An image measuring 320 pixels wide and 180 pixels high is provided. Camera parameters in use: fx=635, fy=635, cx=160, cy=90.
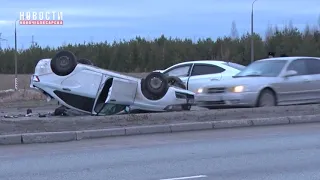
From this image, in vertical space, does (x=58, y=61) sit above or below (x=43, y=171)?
above

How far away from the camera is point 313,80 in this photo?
17.4m

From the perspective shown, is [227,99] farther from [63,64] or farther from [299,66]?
[63,64]

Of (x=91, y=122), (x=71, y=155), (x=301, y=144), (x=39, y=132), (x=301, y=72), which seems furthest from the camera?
(x=301, y=72)

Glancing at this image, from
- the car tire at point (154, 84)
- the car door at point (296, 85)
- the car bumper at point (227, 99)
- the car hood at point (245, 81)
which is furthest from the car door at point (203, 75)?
the car tire at point (154, 84)

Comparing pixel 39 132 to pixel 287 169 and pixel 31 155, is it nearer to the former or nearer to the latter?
pixel 31 155

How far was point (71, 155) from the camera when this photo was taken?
11.0 meters

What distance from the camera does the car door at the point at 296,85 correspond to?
1691cm

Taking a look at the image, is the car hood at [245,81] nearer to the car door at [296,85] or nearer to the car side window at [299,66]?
the car door at [296,85]

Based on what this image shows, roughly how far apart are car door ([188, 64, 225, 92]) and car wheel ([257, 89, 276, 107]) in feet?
5.90

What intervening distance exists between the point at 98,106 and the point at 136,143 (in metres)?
3.82

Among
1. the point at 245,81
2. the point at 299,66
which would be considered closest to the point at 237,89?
the point at 245,81

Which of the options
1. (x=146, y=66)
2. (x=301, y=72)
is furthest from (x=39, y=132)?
(x=146, y=66)

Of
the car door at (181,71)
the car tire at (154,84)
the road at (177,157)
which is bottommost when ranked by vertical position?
the road at (177,157)

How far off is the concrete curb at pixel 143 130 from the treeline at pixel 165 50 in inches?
1448
